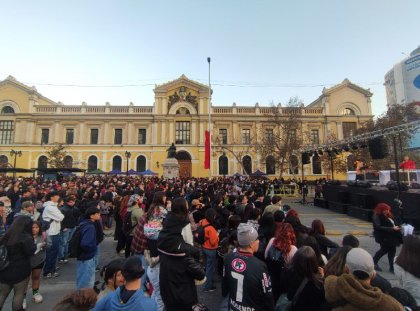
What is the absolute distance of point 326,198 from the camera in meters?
17.3

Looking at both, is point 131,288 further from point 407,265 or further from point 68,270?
point 68,270

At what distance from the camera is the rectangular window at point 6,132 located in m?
37.4

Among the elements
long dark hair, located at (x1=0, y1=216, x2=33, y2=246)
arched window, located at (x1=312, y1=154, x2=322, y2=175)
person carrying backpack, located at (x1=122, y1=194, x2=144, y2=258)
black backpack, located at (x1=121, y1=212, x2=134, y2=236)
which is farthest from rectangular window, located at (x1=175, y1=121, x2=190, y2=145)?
long dark hair, located at (x1=0, y1=216, x2=33, y2=246)

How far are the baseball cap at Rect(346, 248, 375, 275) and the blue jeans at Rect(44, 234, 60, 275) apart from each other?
5.96 meters

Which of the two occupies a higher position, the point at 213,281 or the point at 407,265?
the point at 407,265

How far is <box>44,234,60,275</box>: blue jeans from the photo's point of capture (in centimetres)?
567

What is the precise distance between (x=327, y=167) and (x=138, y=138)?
27.7 m

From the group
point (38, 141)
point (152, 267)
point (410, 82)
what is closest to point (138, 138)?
point (38, 141)

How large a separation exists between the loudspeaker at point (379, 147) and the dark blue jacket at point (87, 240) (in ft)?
46.5

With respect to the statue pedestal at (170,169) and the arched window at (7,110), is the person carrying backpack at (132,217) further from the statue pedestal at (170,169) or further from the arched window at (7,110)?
the arched window at (7,110)

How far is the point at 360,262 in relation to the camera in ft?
6.86

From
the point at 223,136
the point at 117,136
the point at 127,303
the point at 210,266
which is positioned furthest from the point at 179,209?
the point at 117,136

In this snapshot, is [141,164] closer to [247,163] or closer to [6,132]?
[247,163]

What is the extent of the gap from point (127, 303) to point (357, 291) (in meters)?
1.79
